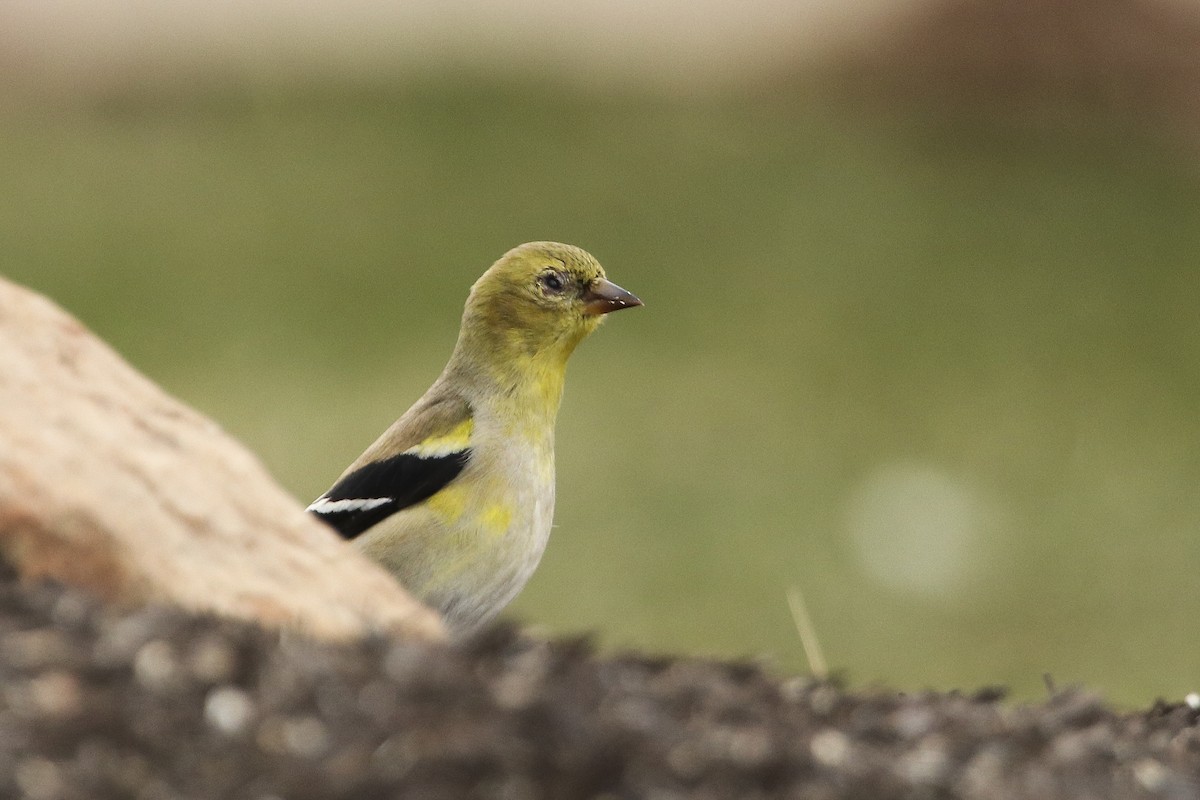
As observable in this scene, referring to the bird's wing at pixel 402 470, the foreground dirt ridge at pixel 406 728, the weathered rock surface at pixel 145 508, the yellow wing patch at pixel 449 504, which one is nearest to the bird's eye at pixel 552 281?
the bird's wing at pixel 402 470

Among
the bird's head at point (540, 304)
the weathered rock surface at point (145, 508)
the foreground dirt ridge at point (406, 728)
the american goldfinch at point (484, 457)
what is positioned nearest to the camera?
the foreground dirt ridge at point (406, 728)

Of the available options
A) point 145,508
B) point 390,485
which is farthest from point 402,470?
point 145,508

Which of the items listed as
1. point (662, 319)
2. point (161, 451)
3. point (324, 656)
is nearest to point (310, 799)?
point (324, 656)

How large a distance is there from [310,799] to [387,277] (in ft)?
29.1

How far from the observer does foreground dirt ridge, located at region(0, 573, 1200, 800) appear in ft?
6.82

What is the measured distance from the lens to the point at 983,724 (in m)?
2.79

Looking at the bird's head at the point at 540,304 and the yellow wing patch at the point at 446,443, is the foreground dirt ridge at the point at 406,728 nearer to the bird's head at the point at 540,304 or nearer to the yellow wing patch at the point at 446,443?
the yellow wing patch at the point at 446,443

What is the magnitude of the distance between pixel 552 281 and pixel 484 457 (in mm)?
538

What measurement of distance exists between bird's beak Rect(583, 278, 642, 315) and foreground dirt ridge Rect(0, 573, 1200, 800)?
4.76ft

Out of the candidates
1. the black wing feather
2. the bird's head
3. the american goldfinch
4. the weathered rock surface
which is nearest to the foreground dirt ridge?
the weathered rock surface

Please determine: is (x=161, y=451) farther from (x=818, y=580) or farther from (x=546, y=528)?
(x=818, y=580)

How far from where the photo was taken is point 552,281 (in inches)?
156

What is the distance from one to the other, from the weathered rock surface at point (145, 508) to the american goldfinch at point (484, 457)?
0.63 meters

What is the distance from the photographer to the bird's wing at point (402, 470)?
361cm
